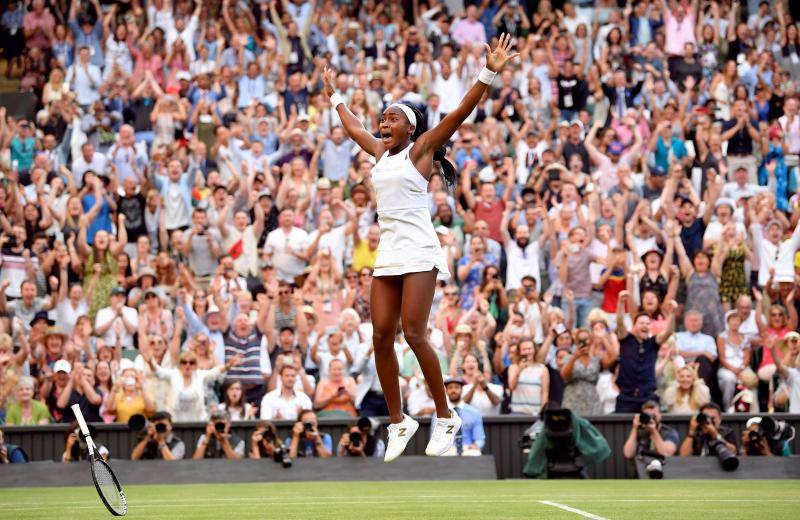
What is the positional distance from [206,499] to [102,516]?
2.00m

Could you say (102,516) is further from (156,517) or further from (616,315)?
(616,315)

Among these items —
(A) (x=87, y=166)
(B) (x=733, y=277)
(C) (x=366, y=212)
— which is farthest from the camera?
(A) (x=87, y=166)

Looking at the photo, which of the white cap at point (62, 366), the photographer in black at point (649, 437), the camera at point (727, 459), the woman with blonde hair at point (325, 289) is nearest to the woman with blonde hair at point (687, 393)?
the photographer in black at point (649, 437)

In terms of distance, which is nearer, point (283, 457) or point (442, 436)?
point (442, 436)

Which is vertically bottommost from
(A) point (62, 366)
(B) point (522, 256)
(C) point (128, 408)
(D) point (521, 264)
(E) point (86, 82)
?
(C) point (128, 408)

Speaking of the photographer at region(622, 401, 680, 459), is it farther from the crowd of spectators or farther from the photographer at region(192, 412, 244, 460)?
the photographer at region(192, 412, 244, 460)

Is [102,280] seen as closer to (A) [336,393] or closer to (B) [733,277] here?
(A) [336,393]

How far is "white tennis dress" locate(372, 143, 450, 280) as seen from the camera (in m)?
9.24

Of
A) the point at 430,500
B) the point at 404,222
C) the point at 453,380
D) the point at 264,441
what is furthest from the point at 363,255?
the point at 404,222

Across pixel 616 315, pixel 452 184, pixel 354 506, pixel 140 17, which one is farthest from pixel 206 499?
pixel 140 17

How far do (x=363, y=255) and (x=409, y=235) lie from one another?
10195mm

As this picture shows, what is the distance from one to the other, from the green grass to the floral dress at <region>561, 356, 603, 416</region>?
289 centimetres

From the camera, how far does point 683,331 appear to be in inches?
730

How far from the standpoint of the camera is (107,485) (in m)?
9.41
